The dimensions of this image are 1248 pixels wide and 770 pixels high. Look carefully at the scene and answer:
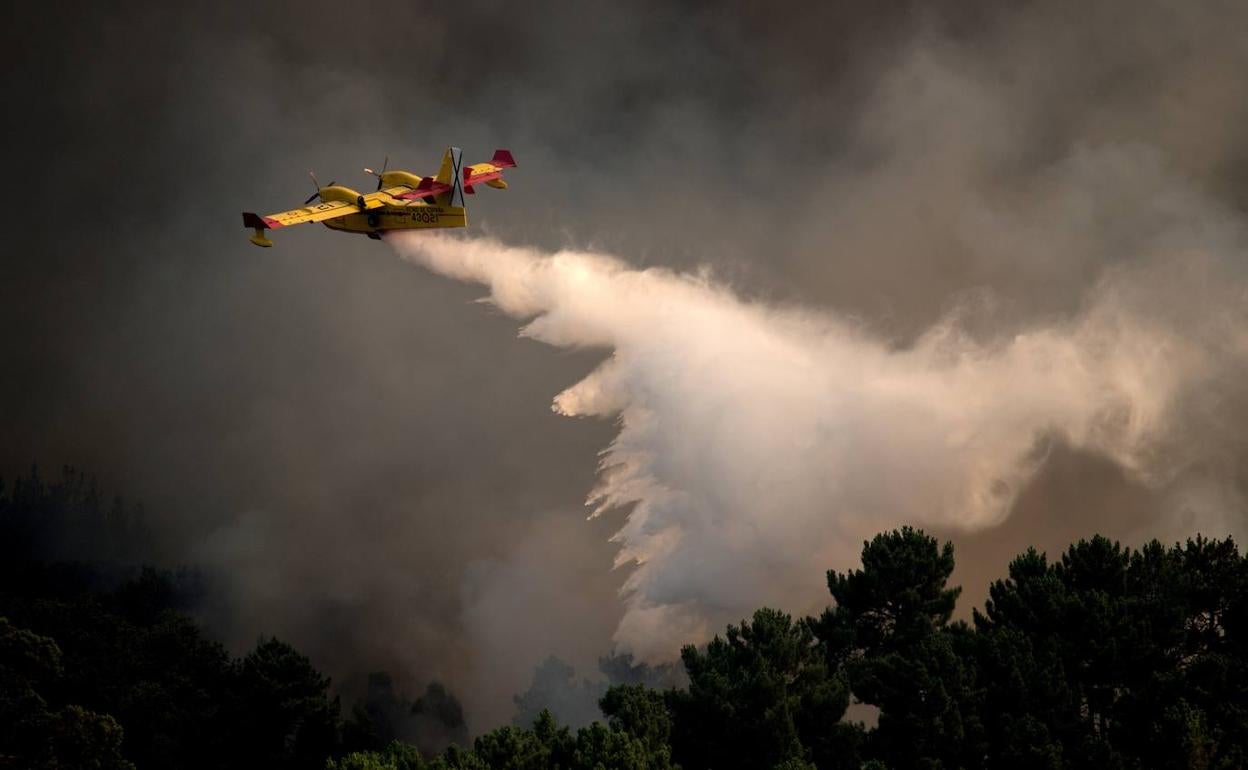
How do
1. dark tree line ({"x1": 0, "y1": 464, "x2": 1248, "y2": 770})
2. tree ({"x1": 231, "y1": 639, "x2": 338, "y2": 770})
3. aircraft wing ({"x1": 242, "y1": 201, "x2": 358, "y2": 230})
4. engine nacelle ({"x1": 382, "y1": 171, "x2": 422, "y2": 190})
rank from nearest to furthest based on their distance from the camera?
dark tree line ({"x1": 0, "y1": 464, "x2": 1248, "y2": 770}), aircraft wing ({"x1": 242, "y1": 201, "x2": 358, "y2": 230}), tree ({"x1": 231, "y1": 639, "x2": 338, "y2": 770}), engine nacelle ({"x1": 382, "y1": 171, "x2": 422, "y2": 190})

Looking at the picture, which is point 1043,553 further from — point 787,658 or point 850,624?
point 787,658

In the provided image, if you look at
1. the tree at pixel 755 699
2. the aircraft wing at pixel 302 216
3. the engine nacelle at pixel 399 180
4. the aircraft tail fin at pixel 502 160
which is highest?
the aircraft tail fin at pixel 502 160

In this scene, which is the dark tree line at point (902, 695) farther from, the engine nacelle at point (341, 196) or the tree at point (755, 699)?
the engine nacelle at point (341, 196)

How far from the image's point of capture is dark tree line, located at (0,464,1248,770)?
74375 mm

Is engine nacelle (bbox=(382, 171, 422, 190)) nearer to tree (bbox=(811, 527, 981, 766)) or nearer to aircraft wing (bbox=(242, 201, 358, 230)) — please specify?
aircraft wing (bbox=(242, 201, 358, 230))

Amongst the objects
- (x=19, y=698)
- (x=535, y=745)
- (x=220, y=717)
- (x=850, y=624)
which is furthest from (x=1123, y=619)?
(x=19, y=698)

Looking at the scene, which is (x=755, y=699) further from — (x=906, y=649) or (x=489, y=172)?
(x=489, y=172)

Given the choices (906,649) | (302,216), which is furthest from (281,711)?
(906,649)

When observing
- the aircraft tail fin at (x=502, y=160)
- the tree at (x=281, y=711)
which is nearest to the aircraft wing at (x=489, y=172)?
the aircraft tail fin at (x=502, y=160)

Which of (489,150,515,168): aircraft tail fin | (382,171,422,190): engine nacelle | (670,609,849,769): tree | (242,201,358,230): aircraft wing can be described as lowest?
(670,609,849,769): tree

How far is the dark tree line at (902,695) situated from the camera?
74375 millimetres

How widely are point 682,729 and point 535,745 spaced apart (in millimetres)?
14753

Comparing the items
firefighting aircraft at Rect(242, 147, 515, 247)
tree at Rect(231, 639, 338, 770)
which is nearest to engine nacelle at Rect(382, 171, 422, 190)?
firefighting aircraft at Rect(242, 147, 515, 247)

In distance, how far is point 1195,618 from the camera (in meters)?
90.0
